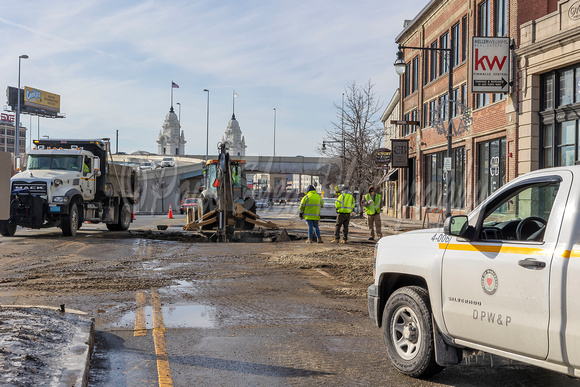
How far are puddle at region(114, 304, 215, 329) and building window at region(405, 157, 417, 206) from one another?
30.8 metres

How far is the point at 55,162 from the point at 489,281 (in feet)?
65.5

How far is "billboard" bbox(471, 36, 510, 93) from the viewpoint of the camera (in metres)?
22.1

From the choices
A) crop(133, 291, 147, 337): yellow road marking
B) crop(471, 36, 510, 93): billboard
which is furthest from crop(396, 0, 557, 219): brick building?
crop(133, 291, 147, 337): yellow road marking

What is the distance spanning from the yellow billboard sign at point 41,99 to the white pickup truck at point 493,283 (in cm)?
13841

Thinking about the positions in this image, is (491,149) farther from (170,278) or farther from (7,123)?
(7,123)

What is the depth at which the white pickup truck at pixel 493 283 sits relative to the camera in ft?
13.5

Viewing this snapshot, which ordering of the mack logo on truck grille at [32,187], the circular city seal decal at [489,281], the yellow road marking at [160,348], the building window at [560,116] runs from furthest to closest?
the mack logo on truck grille at [32,187] < the building window at [560,116] < the yellow road marking at [160,348] < the circular city seal decal at [489,281]

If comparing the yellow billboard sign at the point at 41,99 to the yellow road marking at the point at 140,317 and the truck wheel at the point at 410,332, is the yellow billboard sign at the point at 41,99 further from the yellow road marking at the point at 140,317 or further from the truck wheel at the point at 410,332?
the truck wheel at the point at 410,332

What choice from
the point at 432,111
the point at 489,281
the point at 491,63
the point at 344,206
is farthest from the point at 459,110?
the point at 489,281

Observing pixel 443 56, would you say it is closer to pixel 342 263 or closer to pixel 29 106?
pixel 342 263

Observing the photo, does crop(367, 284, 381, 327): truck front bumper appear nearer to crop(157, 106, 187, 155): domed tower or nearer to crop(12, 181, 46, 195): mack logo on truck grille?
crop(12, 181, 46, 195): mack logo on truck grille

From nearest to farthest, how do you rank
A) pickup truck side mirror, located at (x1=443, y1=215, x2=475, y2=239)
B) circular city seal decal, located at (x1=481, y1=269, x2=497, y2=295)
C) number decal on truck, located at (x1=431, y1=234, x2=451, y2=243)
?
circular city seal decal, located at (x1=481, y1=269, x2=497, y2=295)
pickup truck side mirror, located at (x1=443, y1=215, x2=475, y2=239)
number decal on truck, located at (x1=431, y1=234, x2=451, y2=243)

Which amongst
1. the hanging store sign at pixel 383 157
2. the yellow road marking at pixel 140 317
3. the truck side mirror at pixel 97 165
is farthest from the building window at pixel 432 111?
the yellow road marking at pixel 140 317

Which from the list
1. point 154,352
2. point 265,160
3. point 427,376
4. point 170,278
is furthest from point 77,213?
point 265,160
